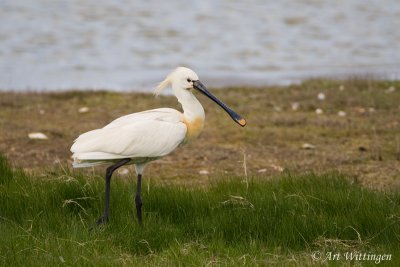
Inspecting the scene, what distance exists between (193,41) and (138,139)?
15.4m

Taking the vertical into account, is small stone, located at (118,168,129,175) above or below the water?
below

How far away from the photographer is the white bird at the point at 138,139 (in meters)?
6.85

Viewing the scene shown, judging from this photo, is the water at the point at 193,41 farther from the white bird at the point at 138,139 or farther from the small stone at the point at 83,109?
the white bird at the point at 138,139

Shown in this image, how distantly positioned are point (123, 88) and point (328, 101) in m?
4.52

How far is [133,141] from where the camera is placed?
22.7 ft

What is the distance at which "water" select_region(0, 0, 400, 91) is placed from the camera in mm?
18047

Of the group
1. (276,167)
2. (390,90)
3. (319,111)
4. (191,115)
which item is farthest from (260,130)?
(191,115)

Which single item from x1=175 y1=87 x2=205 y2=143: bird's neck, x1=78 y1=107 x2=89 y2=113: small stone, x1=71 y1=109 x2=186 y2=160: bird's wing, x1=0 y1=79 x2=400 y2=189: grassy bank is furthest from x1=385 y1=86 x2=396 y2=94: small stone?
x1=71 y1=109 x2=186 y2=160: bird's wing

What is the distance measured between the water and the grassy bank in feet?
8.60

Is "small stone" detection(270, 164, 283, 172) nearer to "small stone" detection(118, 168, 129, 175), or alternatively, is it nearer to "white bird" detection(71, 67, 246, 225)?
"small stone" detection(118, 168, 129, 175)

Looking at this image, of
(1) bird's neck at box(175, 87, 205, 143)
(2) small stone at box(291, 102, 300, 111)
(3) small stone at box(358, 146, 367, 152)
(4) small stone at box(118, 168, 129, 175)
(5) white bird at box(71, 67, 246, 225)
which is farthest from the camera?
(2) small stone at box(291, 102, 300, 111)

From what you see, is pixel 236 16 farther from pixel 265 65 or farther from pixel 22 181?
pixel 22 181

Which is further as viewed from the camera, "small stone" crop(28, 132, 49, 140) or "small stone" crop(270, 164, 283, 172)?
"small stone" crop(28, 132, 49, 140)

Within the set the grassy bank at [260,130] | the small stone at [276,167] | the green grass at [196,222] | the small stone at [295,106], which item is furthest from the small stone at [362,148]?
the green grass at [196,222]
